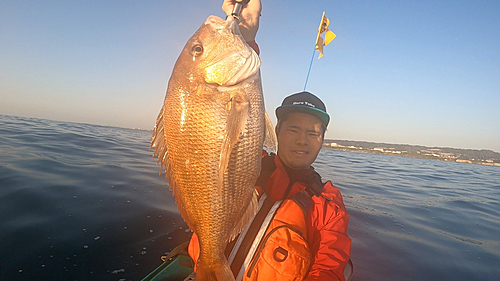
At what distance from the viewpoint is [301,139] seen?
2893mm

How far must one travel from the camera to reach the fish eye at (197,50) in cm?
171

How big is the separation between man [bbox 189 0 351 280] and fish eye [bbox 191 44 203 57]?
0.58 metres

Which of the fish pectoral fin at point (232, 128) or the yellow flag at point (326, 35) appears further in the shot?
the yellow flag at point (326, 35)

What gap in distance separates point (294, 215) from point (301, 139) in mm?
969

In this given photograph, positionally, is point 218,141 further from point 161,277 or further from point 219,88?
point 161,277

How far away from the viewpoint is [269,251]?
2.15 meters

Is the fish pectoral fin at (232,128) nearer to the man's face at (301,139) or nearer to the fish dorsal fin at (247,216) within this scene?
the fish dorsal fin at (247,216)

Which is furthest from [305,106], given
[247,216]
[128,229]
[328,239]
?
[128,229]

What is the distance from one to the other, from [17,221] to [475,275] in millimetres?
8867

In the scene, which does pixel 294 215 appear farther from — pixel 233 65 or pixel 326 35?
pixel 326 35

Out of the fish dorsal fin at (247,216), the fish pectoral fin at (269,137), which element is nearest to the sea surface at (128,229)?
the fish dorsal fin at (247,216)

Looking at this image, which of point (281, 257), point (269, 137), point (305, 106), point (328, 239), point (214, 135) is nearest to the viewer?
point (214, 135)

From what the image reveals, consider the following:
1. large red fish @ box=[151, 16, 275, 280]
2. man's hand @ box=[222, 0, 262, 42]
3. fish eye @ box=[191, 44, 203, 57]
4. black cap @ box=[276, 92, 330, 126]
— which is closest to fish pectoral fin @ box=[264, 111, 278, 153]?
large red fish @ box=[151, 16, 275, 280]

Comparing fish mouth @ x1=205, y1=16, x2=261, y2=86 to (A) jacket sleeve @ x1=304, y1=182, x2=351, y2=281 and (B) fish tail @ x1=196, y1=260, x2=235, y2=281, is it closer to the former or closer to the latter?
(B) fish tail @ x1=196, y1=260, x2=235, y2=281
